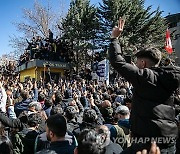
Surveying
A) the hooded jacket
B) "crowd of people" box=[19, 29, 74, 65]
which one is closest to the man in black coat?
the hooded jacket

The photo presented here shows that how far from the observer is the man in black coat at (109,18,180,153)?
2391 millimetres

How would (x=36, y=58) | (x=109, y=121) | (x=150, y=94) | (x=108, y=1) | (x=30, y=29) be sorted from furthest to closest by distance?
(x=30, y=29) → (x=108, y=1) → (x=36, y=58) → (x=109, y=121) → (x=150, y=94)

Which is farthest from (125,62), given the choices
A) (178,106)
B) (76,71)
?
(76,71)

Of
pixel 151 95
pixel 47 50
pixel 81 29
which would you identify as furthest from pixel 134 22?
pixel 151 95

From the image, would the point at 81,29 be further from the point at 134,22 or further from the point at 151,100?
the point at 151,100

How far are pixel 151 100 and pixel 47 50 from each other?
20.1 metres

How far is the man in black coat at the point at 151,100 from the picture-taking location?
2.39 meters

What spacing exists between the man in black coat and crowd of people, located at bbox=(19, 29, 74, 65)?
19.5 m

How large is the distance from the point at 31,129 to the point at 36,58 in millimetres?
18185

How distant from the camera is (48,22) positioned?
3522 cm

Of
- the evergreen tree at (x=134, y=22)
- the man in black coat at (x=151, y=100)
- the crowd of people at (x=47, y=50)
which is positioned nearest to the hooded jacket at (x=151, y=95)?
the man in black coat at (x=151, y=100)

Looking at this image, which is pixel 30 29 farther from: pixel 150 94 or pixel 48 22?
pixel 150 94

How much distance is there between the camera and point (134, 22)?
24625 millimetres

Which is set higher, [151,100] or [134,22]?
[134,22]
